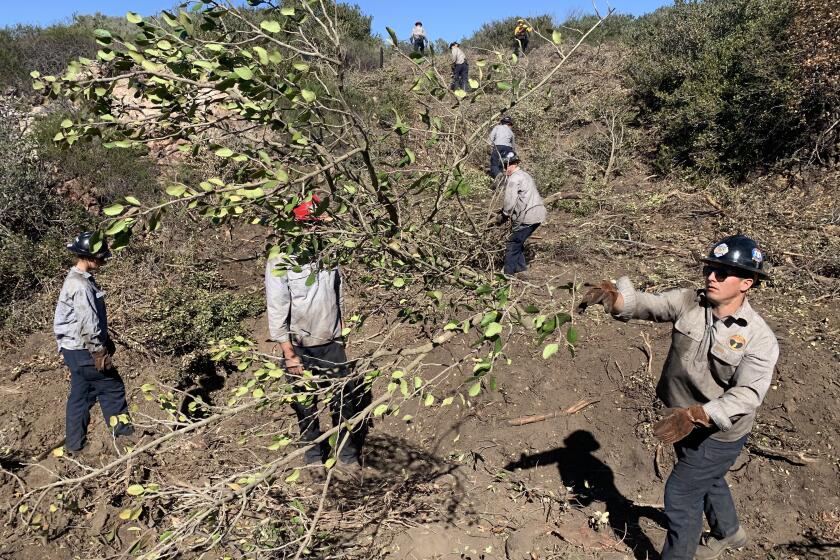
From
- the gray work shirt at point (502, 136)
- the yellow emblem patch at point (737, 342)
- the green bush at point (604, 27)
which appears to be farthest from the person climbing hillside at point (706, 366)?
the green bush at point (604, 27)

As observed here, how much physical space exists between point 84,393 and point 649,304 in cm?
448

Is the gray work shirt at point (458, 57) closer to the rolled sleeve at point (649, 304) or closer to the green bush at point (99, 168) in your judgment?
the green bush at point (99, 168)

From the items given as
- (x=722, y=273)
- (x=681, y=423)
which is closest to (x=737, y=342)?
(x=722, y=273)

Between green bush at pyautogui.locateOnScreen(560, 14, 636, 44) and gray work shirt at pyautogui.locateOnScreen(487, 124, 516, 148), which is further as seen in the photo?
green bush at pyautogui.locateOnScreen(560, 14, 636, 44)

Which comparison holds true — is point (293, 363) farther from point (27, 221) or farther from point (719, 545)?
point (27, 221)

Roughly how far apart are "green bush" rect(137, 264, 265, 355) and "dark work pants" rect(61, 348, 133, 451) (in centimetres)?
135

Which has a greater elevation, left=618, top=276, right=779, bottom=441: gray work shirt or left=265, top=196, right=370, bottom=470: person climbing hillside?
left=265, top=196, right=370, bottom=470: person climbing hillside

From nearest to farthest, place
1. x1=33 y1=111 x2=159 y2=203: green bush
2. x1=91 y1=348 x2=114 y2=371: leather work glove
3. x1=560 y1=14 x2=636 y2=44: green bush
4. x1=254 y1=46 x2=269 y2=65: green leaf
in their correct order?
x1=254 y1=46 x2=269 y2=65: green leaf → x1=91 y1=348 x2=114 y2=371: leather work glove → x1=33 y1=111 x2=159 y2=203: green bush → x1=560 y1=14 x2=636 y2=44: green bush

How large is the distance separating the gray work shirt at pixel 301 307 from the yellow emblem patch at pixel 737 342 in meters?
2.44

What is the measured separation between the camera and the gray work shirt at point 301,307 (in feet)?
12.7

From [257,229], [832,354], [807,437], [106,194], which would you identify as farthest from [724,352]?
[106,194]

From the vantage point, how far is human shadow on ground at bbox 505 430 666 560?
12.4 feet

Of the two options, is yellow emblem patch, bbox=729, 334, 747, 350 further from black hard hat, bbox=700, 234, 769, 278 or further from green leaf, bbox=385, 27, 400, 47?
green leaf, bbox=385, 27, 400, 47

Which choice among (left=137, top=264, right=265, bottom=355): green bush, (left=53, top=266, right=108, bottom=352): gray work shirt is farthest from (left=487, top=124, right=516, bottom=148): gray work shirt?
(left=53, top=266, right=108, bottom=352): gray work shirt
